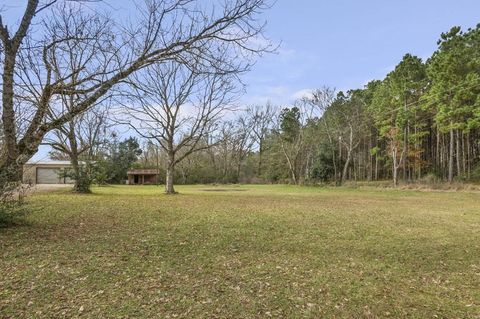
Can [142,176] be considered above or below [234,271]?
above

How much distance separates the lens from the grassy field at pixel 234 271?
10.8 feet

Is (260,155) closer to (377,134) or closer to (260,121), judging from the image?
(260,121)

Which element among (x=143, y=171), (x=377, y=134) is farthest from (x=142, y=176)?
(x=377, y=134)

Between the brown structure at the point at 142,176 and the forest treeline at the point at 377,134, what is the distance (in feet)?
11.6

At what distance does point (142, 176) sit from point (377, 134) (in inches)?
1098

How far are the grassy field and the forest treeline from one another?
15.1 metres

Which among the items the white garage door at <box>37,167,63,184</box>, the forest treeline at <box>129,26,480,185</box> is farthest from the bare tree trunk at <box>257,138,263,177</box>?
the white garage door at <box>37,167,63,184</box>

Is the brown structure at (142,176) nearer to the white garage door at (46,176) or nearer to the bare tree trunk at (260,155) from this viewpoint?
the white garage door at (46,176)

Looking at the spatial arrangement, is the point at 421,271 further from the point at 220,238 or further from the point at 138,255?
the point at 138,255

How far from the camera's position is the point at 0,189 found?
6090 millimetres

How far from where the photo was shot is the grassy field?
130 inches

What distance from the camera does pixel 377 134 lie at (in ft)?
125

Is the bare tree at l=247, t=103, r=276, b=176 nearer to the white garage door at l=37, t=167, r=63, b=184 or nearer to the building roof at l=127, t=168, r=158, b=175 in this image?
the building roof at l=127, t=168, r=158, b=175

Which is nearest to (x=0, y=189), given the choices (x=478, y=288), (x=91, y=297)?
(x=91, y=297)
